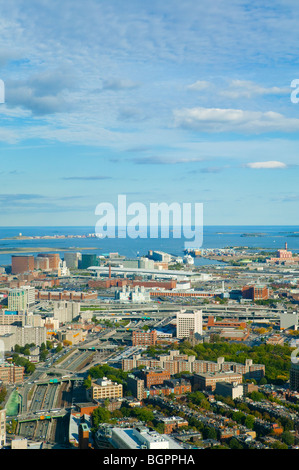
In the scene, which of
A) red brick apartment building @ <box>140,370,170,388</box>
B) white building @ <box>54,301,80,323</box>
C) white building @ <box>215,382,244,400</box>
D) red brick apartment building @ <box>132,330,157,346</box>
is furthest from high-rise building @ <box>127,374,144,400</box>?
white building @ <box>54,301,80,323</box>

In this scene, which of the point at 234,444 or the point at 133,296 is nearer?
the point at 234,444

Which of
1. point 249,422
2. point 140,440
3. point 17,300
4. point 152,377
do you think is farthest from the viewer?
point 17,300

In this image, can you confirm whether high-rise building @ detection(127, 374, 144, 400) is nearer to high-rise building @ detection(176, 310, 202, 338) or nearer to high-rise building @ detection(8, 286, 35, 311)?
high-rise building @ detection(176, 310, 202, 338)

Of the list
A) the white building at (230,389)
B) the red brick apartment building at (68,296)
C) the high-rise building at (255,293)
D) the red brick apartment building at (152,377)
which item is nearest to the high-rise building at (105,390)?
the red brick apartment building at (152,377)

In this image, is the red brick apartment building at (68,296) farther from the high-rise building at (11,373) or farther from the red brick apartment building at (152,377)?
the red brick apartment building at (152,377)

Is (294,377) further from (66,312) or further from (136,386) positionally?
(66,312)

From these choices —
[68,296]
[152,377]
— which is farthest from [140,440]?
[68,296]

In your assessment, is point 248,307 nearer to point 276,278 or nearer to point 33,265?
point 276,278
